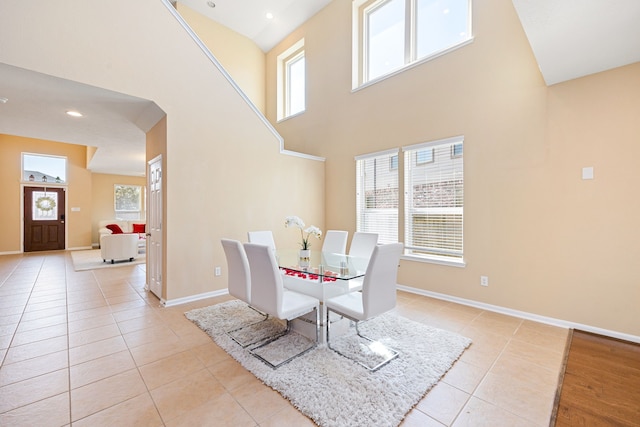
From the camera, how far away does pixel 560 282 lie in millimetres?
2936

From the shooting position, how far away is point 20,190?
A: 784cm

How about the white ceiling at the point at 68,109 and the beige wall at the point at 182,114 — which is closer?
the beige wall at the point at 182,114

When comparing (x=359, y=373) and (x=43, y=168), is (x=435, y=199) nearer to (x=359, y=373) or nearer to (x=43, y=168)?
(x=359, y=373)

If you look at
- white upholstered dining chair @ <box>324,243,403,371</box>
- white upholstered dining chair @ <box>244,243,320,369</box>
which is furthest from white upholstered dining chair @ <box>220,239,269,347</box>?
white upholstered dining chair @ <box>324,243,403,371</box>

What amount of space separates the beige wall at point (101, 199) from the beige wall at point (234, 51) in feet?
21.5

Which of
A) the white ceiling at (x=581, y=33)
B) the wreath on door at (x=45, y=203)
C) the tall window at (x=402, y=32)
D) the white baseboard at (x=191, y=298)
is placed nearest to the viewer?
the white ceiling at (x=581, y=33)

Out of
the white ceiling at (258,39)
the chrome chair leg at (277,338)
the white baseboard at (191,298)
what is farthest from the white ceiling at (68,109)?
the chrome chair leg at (277,338)

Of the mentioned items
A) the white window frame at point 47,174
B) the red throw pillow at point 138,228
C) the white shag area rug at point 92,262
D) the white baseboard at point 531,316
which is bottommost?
the white baseboard at point 531,316

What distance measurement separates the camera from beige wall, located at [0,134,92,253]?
25.1ft

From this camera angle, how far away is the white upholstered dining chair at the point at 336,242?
3.80 m

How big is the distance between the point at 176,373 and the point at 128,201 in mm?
10205

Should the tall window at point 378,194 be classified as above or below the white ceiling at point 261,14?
below

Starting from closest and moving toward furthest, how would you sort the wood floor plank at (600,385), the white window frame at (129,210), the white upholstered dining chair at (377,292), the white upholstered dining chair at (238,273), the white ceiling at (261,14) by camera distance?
the wood floor plank at (600,385)
the white upholstered dining chair at (377,292)
the white upholstered dining chair at (238,273)
the white ceiling at (261,14)
the white window frame at (129,210)

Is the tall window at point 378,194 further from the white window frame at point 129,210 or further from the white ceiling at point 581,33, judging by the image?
the white window frame at point 129,210
